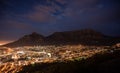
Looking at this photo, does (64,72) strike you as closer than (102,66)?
No

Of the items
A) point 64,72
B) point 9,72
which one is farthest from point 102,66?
point 9,72

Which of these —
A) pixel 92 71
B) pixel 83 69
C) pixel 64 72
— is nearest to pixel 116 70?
pixel 92 71

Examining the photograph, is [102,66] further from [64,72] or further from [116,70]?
[64,72]

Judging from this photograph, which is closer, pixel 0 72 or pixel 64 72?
pixel 64 72

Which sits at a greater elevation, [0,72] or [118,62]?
[118,62]

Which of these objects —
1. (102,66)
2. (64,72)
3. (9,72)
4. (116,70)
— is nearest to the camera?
(116,70)

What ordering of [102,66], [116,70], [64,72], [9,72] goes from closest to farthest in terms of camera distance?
[116,70], [102,66], [64,72], [9,72]

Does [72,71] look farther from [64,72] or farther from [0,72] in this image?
[0,72]
